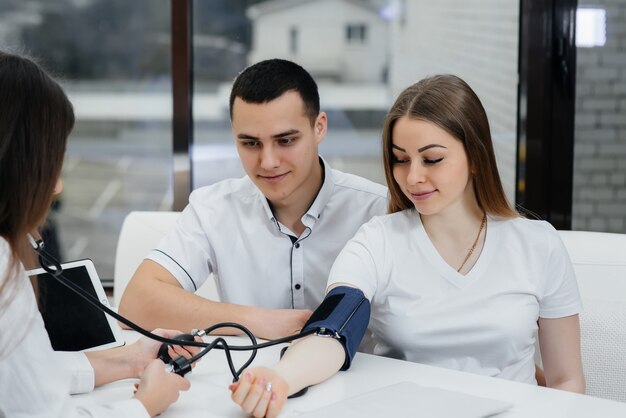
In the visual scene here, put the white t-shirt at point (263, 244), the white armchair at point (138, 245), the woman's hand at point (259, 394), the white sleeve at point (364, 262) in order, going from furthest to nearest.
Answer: the white armchair at point (138, 245)
the white t-shirt at point (263, 244)
the white sleeve at point (364, 262)
the woman's hand at point (259, 394)

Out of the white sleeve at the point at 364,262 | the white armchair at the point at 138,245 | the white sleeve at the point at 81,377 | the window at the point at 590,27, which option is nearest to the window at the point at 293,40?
the window at the point at 590,27

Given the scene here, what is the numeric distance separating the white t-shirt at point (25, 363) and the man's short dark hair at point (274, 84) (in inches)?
33.5

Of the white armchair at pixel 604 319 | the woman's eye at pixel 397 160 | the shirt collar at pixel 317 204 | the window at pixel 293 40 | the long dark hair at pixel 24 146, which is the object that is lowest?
the white armchair at pixel 604 319

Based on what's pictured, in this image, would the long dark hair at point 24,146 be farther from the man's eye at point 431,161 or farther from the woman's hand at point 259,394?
the man's eye at point 431,161

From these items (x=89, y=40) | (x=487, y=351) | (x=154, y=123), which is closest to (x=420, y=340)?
(x=487, y=351)

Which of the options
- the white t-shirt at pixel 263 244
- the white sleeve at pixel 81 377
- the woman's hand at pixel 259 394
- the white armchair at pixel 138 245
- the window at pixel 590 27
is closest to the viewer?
the woman's hand at pixel 259 394

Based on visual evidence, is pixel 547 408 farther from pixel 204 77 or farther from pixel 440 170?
pixel 204 77

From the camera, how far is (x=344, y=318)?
151 cm

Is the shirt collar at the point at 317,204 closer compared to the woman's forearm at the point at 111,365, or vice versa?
the woman's forearm at the point at 111,365

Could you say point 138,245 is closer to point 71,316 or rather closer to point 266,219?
point 266,219

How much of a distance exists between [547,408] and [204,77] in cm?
292

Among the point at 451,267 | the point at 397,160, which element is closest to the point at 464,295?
the point at 451,267

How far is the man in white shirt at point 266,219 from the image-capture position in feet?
6.24

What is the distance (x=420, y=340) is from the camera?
5.41ft
